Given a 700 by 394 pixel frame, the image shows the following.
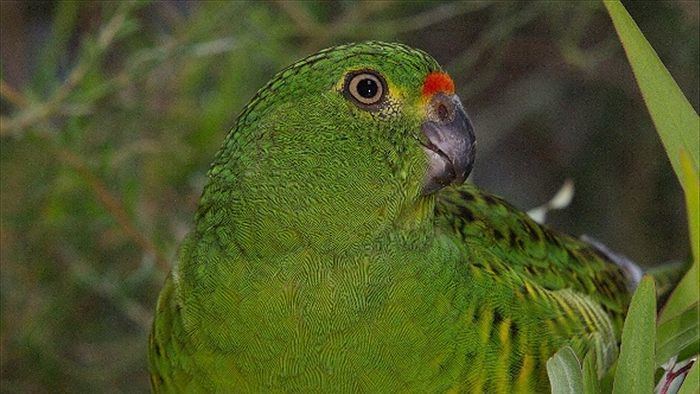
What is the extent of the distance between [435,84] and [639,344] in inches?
13.5

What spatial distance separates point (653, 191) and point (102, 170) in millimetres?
1113

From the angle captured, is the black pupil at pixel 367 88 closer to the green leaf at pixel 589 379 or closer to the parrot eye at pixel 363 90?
the parrot eye at pixel 363 90

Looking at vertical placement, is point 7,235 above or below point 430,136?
above

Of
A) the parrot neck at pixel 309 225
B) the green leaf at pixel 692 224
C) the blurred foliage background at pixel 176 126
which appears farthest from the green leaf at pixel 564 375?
the blurred foliage background at pixel 176 126

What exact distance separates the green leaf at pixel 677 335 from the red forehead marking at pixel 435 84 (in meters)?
0.31

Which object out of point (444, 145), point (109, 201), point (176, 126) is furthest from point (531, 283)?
point (176, 126)

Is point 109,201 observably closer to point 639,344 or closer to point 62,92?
point 62,92

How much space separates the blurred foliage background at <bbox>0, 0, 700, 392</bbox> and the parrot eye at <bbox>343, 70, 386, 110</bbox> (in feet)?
1.40

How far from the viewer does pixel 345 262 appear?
3.25 ft

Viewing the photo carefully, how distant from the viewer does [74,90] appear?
4.68 feet

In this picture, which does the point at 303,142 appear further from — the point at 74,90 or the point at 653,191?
the point at 653,191

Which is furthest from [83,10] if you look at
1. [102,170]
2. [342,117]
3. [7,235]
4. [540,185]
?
[342,117]

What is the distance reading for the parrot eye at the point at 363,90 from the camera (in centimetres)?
100

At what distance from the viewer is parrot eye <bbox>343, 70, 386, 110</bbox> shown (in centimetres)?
100
